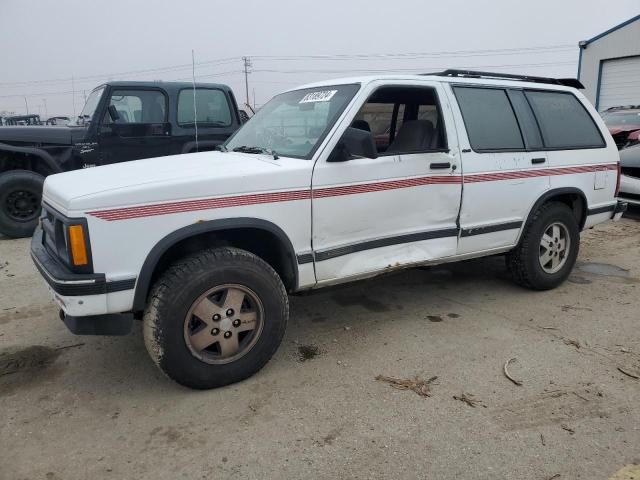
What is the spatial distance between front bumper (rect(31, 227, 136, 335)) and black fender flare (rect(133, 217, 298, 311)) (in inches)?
2.1

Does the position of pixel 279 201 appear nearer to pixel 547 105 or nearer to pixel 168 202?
pixel 168 202

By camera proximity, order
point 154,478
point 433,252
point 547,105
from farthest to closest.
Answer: point 547,105, point 433,252, point 154,478

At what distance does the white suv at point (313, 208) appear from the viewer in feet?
9.21

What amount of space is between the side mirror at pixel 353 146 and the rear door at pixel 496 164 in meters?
1.02

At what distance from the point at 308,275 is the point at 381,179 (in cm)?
85

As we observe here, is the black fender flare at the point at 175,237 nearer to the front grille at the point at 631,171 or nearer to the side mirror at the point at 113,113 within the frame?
A: the side mirror at the point at 113,113

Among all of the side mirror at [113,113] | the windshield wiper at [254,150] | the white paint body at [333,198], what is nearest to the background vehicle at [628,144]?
the white paint body at [333,198]

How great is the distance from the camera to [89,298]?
2725mm

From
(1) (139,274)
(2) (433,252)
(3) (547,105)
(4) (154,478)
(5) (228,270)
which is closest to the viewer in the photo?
(4) (154,478)

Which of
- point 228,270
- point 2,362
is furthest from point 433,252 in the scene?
point 2,362

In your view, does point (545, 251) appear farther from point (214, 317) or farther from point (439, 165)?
point (214, 317)

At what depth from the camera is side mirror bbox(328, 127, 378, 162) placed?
3.31 meters

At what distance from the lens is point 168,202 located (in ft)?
9.29

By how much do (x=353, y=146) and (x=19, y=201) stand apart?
19.7 ft
